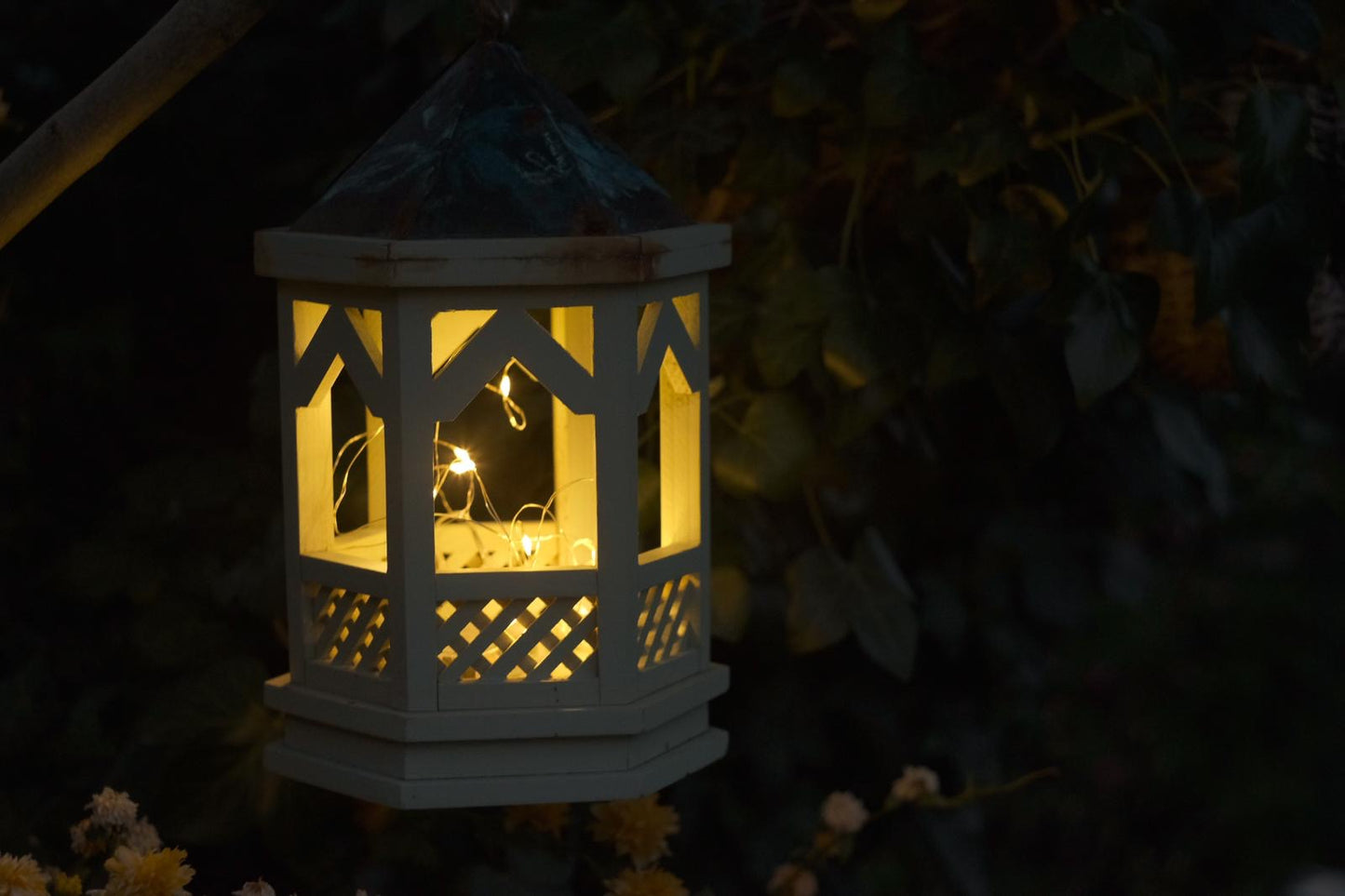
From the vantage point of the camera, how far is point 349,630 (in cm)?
104

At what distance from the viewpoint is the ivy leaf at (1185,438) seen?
1560mm

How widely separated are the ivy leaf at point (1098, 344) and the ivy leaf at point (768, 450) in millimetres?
256

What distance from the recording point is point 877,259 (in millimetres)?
1444

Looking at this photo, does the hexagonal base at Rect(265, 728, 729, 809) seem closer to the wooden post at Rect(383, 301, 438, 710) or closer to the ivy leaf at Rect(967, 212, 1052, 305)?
the wooden post at Rect(383, 301, 438, 710)

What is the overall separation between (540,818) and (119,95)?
0.70 metres

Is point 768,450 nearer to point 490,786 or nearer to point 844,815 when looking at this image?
point 844,815

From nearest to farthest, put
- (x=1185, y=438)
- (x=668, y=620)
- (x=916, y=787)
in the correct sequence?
(x=668, y=620), (x=916, y=787), (x=1185, y=438)

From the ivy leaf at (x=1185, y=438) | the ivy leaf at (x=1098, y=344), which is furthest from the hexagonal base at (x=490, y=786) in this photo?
the ivy leaf at (x=1185, y=438)

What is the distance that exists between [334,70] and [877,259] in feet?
2.09

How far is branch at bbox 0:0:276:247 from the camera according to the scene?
3.40 feet

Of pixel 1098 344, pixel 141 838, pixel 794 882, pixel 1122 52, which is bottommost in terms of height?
pixel 794 882

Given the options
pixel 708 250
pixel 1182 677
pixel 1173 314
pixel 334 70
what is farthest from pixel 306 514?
pixel 1182 677

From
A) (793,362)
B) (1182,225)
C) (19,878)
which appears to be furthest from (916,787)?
(19,878)

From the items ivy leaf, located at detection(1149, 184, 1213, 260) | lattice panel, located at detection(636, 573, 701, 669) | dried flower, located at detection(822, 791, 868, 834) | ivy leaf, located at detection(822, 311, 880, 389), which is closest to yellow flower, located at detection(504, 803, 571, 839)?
dried flower, located at detection(822, 791, 868, 834)
